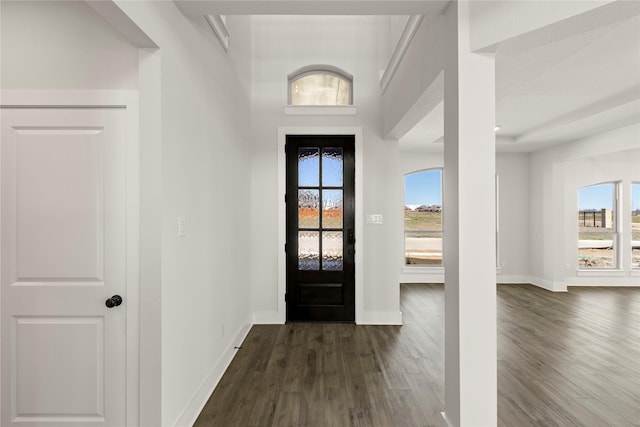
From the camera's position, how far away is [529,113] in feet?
12.9

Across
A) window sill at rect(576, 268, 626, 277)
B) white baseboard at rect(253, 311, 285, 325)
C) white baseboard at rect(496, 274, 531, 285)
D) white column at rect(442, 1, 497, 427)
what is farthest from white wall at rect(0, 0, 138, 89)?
window sill at rect(576, 268, 626, 277)

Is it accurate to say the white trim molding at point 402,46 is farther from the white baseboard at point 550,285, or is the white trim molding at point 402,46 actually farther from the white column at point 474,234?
the white baseboard at point 550,285

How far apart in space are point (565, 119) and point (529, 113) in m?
0.65

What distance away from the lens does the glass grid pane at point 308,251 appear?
3994mm

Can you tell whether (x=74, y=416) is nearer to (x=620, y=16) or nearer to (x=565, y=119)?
(x=620, y=16)

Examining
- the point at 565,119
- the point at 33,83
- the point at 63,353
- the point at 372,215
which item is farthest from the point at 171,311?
the point at 565,119

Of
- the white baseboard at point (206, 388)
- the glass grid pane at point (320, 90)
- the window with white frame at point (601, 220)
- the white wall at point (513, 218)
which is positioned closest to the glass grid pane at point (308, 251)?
the white baseboard at point (206, 388)

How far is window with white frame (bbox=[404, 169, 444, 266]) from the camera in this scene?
21.4 feet

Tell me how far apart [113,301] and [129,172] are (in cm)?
70

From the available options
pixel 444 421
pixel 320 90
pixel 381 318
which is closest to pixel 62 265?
pixel 444 421

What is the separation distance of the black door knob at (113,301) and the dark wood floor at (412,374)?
102 cm

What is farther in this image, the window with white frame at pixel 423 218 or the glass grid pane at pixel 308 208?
the window with white frame at pixel 423 218

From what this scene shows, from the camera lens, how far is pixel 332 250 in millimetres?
3977

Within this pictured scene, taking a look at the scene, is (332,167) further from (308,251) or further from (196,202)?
(196,202)
